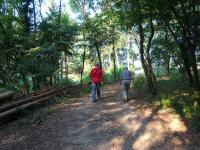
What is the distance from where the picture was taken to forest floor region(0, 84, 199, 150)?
881cm

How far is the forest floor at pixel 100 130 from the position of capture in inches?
347

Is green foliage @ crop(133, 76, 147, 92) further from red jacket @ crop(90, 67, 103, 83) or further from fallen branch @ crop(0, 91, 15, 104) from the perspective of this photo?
fallen branch @ crop(0, 91, 15, 104)

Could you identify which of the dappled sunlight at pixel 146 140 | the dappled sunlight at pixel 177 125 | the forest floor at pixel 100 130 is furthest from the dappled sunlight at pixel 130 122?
the dappled sunlight at pixel 177 125

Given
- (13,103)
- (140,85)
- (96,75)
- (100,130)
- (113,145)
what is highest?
Result: (96,75)

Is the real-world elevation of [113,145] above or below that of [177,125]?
below

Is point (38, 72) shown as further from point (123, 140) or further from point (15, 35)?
point (123, 140)

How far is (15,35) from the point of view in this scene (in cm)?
2103

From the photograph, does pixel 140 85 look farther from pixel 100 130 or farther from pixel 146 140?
pixel 146 140

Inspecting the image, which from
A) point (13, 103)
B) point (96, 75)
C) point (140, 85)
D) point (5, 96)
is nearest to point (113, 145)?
point (13, 103)

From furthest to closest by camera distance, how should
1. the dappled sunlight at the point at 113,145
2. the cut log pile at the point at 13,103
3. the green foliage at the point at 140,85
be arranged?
the green foliage at the point at 140,85 → the cut log pile at the point at 13,103 → the dappled sunlight at the point at 113,145

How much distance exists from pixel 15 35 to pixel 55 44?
2.83m

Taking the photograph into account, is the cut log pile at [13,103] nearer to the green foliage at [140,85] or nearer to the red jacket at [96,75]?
the red jacket at [96,75]

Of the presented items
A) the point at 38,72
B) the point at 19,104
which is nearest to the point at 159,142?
the point at 19,104

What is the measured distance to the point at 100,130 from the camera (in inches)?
404
